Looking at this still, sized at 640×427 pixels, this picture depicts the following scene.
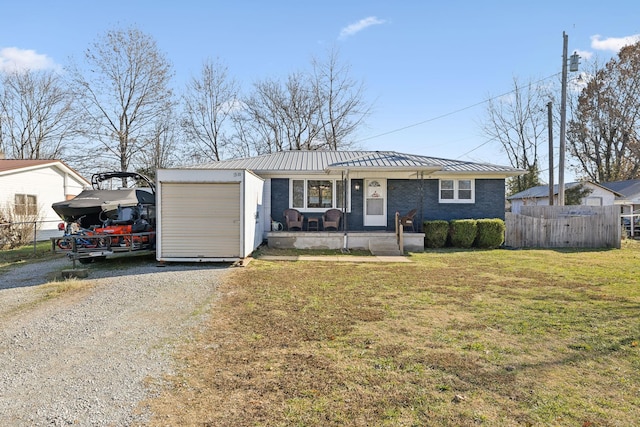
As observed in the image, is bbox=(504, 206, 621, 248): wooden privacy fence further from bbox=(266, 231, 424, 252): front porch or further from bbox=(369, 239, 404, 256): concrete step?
bbox=(369, 239, 404, 256): concrete step

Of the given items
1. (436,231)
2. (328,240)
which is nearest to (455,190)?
(436,231)

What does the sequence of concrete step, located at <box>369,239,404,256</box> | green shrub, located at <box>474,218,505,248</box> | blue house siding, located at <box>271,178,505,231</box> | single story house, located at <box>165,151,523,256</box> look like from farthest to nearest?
blue house siding, located at <box>271,178,505,231</box> < single story house, located at <box>165,151,523,256</box> < green shrub, located at <box>474,218,505,248</box> < concrete step, located at <box>369,239,404,256</box>

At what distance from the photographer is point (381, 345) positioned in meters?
4.10

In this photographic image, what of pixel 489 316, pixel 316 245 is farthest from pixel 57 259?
pixel 489 316

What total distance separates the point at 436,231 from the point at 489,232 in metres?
1.90

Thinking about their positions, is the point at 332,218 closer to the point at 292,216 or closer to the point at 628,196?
the point at 292,216

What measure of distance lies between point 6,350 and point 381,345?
4.02 m

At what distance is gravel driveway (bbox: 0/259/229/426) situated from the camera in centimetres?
282

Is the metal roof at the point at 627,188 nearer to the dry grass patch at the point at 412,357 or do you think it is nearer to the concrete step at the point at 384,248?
the concrete step at the point at 384,248

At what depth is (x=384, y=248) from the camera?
39.8 ft

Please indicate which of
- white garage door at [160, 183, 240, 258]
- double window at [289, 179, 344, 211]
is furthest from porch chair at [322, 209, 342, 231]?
white garage door at [160, 183, 240, 258]

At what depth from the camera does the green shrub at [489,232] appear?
43.2 feet

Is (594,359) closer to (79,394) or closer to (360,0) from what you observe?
(79,394)

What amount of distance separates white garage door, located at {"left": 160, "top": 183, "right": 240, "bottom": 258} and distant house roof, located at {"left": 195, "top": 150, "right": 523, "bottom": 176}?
423cm
